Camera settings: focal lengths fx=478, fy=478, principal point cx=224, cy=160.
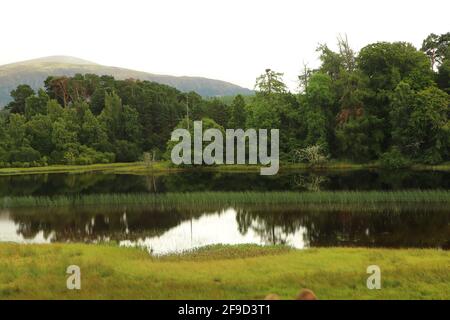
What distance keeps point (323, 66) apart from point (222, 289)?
203 ft

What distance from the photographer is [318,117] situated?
64.7 meters

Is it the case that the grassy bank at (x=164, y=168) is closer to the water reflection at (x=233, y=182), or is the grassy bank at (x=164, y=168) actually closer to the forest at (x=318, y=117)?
the forest at (x=318, y=117)

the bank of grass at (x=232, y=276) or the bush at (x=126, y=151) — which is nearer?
the bank of grass at (x=232, y=276)

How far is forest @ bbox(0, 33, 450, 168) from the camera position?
59.1 m

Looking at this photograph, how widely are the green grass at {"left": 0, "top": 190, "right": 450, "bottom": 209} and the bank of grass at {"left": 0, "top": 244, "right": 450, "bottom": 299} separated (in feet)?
43.4

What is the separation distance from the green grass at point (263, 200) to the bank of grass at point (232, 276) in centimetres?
1324

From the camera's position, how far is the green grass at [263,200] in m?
32.0

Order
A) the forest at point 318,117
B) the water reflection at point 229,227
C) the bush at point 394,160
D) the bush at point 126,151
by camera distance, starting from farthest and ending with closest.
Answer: the bush at point 126,151 < the forest at point 318,117 < the bush at point 394,160 < the water reflection at point 229,227

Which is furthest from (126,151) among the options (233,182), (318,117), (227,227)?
(227,227)

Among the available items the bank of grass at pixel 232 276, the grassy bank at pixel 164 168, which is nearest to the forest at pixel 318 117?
the grassy bank at pixel 164 168

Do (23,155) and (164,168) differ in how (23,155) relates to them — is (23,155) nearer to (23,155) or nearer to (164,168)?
(23,155)

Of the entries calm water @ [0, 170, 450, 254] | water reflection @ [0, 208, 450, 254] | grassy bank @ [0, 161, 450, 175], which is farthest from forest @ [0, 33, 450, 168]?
water reflection @ [0, 208, 450, 254]

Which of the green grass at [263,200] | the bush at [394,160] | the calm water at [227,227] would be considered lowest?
the calm water at [227,227]

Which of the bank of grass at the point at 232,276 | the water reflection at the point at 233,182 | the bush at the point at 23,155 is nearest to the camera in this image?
the bank of grass at the point at 232,276
